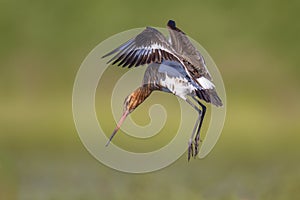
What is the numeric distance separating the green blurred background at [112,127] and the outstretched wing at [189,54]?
101 cm

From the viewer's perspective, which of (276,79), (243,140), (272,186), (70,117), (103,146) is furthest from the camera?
(276,79)

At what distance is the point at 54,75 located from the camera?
35.7 feet

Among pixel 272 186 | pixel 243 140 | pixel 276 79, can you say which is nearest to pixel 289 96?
pixel 276 79

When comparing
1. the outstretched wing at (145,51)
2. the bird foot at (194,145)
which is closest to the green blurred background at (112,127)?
the bird foot at (194,145)

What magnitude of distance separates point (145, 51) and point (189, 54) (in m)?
0.30

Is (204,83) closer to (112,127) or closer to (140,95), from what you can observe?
(140,95)

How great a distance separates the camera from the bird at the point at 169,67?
627cm

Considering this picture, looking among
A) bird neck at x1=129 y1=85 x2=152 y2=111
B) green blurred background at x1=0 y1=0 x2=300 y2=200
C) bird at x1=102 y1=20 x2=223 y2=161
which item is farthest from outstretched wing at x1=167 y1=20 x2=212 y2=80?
green blurred background at x1=0 y1=0 x2=300 y2=200

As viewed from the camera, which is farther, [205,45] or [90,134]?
[205,45]

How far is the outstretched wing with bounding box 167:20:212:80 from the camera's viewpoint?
20.9 feet

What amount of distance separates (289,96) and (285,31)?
1.10 meters

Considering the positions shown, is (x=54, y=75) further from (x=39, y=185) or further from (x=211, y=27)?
(x=39, y=185)

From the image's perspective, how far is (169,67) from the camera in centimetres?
648

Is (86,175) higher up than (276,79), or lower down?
lower down
